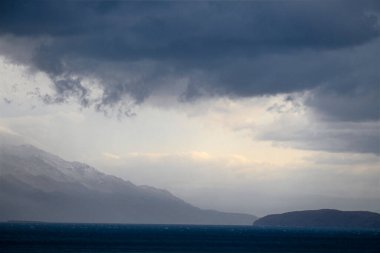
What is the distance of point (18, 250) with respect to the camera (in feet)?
351

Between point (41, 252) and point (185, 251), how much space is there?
28.0m

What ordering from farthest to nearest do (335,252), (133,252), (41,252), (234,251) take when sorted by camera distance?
1. (335,252)
2. (234,251)
3. (133,252)
4. (41,252)

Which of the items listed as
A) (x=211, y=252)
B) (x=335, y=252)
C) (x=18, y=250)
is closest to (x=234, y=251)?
(x=211, y=252)

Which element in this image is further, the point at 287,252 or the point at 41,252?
the point at 287,252

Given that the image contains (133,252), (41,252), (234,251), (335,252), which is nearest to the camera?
(41,252)

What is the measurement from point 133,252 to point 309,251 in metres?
38.7

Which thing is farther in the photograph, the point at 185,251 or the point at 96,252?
the point at 185,251

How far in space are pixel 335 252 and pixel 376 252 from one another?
29.4ft

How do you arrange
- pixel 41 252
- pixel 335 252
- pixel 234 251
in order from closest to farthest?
pixel 41 252, pixel 234 251, pixel 335 252

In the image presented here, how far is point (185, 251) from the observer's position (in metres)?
117

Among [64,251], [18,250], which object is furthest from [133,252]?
[18,250]

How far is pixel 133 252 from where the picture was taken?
113m

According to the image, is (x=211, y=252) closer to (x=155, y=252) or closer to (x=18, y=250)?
(x=155, y=252)

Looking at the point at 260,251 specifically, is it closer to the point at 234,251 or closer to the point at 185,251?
the point at 234,251
